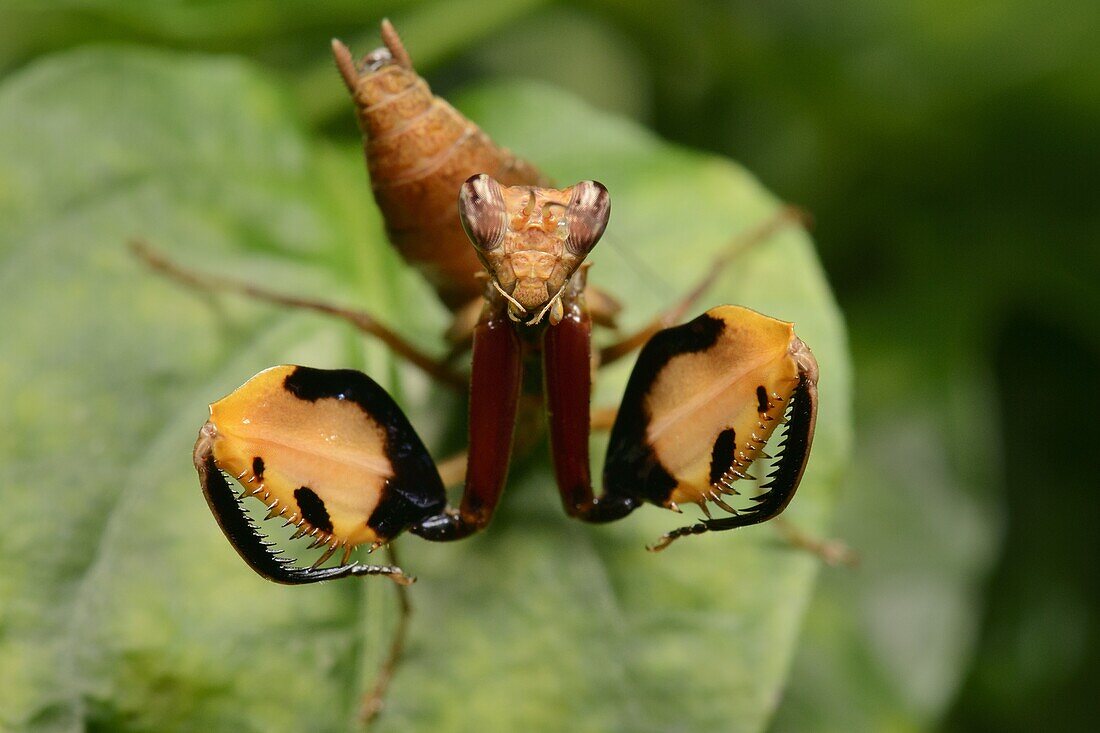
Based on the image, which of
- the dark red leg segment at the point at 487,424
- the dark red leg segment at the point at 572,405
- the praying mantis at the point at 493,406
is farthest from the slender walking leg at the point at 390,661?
the dark red leg segment at the point at 572,405

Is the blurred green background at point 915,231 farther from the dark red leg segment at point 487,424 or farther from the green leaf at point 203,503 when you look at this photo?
the dark red leg segment at point 487,424

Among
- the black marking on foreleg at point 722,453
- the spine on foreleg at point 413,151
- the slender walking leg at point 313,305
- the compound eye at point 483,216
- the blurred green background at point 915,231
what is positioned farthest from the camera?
the blurred green background at point 915,231

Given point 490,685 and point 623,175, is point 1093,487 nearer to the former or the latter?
point 623,175

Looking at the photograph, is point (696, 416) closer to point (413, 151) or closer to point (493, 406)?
point (493, 406)

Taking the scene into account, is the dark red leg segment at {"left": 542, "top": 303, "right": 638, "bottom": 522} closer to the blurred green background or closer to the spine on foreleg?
the spine on foreleg

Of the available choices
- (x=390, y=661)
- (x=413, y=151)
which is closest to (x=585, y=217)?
Result: (x=413, y=151)

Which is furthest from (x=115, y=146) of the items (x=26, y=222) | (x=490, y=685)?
(x=490, y=685)

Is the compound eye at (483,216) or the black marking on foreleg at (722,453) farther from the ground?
the compound eye at (483,216)
